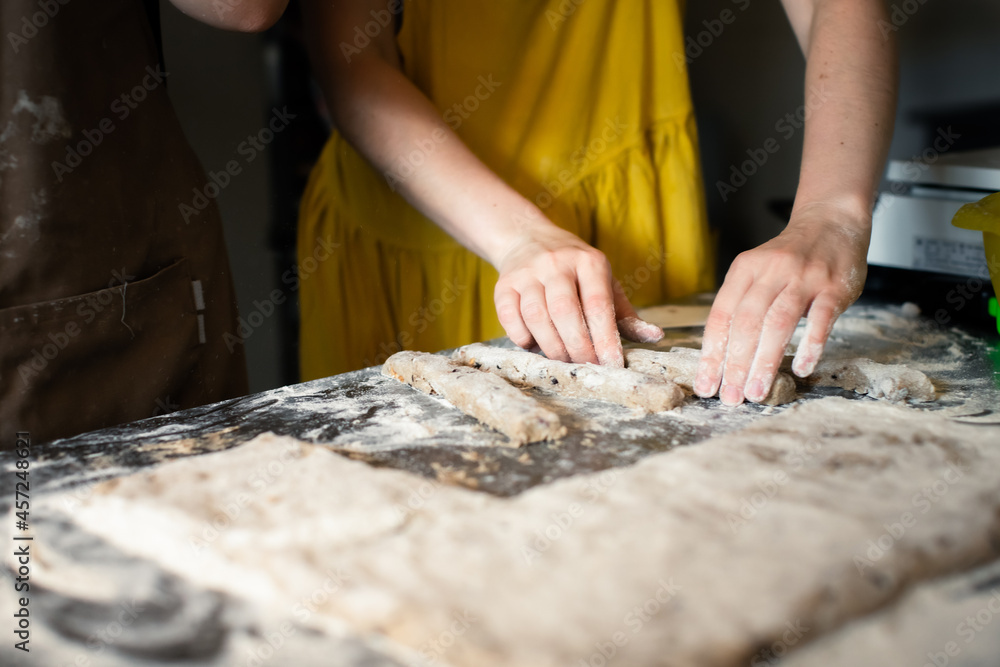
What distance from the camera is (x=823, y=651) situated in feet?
1.90

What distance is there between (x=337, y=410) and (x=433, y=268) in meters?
0.82

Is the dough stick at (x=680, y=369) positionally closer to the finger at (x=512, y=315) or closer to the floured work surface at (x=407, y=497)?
the floured work surface at (x=407, y=497)

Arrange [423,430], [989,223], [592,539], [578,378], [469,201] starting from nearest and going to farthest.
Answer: [592,539], [423,430], [578,378], [989,223], [469,201]

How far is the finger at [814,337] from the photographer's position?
3.46 ft

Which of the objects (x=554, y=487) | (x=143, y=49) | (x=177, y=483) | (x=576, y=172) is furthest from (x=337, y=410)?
(x=576, y=172)

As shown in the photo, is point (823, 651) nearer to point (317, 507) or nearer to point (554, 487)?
point (554, 487)

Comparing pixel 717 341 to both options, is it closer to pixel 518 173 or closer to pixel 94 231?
pixel 518 173

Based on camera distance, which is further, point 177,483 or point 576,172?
point 576,172

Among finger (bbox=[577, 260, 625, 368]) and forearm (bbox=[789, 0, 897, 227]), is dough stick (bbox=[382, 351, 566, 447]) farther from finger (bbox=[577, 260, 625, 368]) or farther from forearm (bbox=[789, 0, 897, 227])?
forearm (bbox=[789, 0, 897, 227])

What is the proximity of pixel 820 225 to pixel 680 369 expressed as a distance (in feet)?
1.17

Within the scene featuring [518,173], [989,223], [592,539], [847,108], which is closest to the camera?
[592,539]

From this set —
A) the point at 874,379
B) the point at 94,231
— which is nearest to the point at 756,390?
the point at 874,379

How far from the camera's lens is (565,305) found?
1178 millimetres

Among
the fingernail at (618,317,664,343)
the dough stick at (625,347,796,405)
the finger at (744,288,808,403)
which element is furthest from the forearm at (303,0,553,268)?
the finger at (744,288,808,403)
